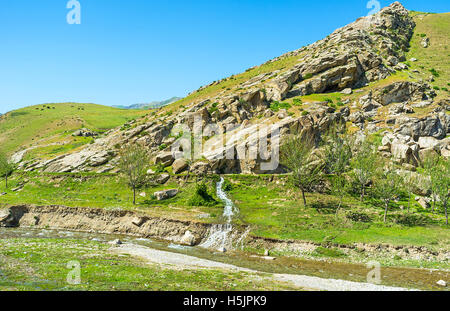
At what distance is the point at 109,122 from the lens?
197875mm

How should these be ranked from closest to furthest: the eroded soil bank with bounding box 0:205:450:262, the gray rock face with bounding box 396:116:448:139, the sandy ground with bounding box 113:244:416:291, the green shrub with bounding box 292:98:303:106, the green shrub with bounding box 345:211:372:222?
the sandy ground with bounding box 113:244:416:291 → the eroded soil bank with bounding box 0:205:450:262 → the green shrub with bounding box 345:211:372:222 → the gray rock face with bounding box 396:116:448:139 → the green shrub with bounding box 292:98:303:106

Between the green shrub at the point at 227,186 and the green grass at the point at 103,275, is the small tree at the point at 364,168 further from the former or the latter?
the green grass at the point at 103,275

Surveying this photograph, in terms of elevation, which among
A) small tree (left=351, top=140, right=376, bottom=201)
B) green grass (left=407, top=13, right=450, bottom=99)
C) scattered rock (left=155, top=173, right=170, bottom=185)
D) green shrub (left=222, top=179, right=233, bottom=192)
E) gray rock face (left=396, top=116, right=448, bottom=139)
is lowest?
green shrub (left=222, top=179, right=233, bottom=192)

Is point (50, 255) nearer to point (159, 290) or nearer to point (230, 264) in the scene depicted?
point (159, 290)

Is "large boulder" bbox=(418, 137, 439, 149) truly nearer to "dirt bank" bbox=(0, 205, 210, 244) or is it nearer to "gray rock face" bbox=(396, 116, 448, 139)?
"gray rock face" bbox=(396, 116, 448, 139)

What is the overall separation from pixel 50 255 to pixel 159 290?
19581mm

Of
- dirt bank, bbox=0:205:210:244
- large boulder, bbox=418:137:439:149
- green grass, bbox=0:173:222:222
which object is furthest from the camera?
large boulder, bbox=418:137:439:149

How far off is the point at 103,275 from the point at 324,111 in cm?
8436

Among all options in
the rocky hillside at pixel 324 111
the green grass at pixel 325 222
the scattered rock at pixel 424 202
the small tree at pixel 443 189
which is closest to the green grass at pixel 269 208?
the green grass at pixel 325 222

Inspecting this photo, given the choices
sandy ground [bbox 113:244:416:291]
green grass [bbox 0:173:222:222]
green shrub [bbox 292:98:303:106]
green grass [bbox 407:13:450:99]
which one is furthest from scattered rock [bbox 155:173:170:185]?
green grass [bbox 407:13:450:99]

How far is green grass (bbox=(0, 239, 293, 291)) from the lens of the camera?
79.4 ft

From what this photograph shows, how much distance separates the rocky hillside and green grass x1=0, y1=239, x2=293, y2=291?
49.0 m

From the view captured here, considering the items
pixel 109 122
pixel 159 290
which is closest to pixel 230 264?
pixel 159 290

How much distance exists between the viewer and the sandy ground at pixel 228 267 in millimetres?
27545
